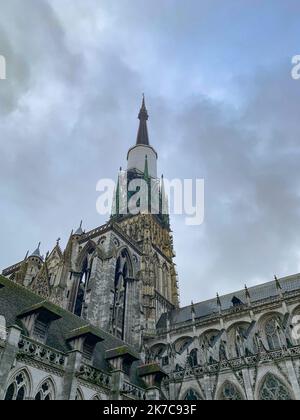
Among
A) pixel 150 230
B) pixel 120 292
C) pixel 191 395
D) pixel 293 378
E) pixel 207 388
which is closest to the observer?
pixel 293 378

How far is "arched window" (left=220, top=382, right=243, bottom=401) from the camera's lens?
25766mm

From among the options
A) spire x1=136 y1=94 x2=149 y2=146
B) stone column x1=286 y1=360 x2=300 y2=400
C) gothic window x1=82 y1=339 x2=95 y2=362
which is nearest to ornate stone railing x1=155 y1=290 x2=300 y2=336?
stone column x1=286 y1=360 x2=300 y2=400

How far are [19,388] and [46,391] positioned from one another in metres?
1.61

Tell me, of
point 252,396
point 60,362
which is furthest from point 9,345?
point 252,396

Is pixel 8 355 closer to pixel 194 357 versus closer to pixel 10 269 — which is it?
pixel 194 357

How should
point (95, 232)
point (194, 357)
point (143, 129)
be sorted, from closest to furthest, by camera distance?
point (194, 357)
point (95, 232)
point (143, 129)

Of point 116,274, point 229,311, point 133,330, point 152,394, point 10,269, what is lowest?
point 152,394

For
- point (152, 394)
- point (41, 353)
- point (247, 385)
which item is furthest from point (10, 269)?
point (247, 385)

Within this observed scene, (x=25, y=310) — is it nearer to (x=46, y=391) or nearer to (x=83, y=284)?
(x=46, y=391)

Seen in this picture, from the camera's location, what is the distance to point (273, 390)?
2452cm

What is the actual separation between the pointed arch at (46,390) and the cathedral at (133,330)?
0.05m

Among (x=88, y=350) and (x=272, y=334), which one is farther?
(x=272, y=334)

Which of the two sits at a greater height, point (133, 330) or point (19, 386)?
point (133, 330)
